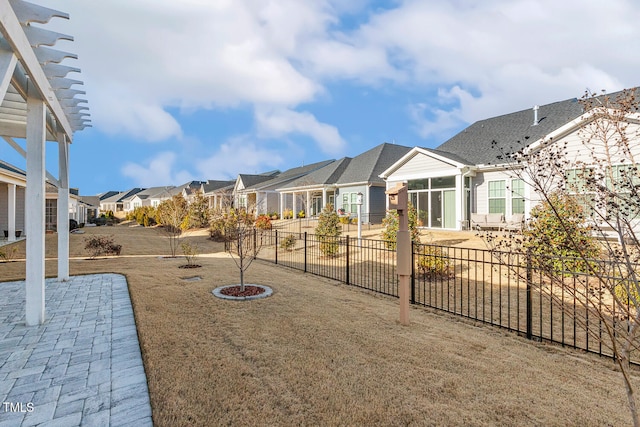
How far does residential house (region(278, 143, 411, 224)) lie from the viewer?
22.1 meters

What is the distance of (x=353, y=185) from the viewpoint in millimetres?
22922

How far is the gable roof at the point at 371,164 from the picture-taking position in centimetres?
2259

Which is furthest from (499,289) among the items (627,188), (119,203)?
(119,203)

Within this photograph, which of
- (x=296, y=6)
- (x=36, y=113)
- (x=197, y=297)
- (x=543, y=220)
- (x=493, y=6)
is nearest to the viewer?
(x=36, y=113)

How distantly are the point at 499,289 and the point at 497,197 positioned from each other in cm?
1006

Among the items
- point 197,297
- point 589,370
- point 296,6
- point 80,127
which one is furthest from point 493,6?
point 80,127

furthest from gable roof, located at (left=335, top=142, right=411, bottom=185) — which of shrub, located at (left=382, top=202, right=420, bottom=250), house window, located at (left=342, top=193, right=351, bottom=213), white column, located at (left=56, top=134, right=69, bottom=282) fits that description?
white column, located at (left=56, top=134, right=69, bottom=282)

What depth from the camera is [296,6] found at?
359 inches

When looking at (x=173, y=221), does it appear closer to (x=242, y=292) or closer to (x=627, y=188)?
(x=242, y=292)

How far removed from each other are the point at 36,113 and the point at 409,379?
6.46 metres

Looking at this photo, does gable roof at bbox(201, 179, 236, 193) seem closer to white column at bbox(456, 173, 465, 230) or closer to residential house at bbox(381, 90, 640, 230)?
residential house at bbox(381, 90, 640, 230)

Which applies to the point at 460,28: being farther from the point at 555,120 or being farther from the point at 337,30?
the point at 555,120

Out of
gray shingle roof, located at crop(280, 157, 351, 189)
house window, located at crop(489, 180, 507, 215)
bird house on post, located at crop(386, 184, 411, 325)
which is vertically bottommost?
bird house on post, located at crop(386, 184, 411, 325)

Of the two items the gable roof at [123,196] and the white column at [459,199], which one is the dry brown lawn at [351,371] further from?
the gable roof at [123,196]
